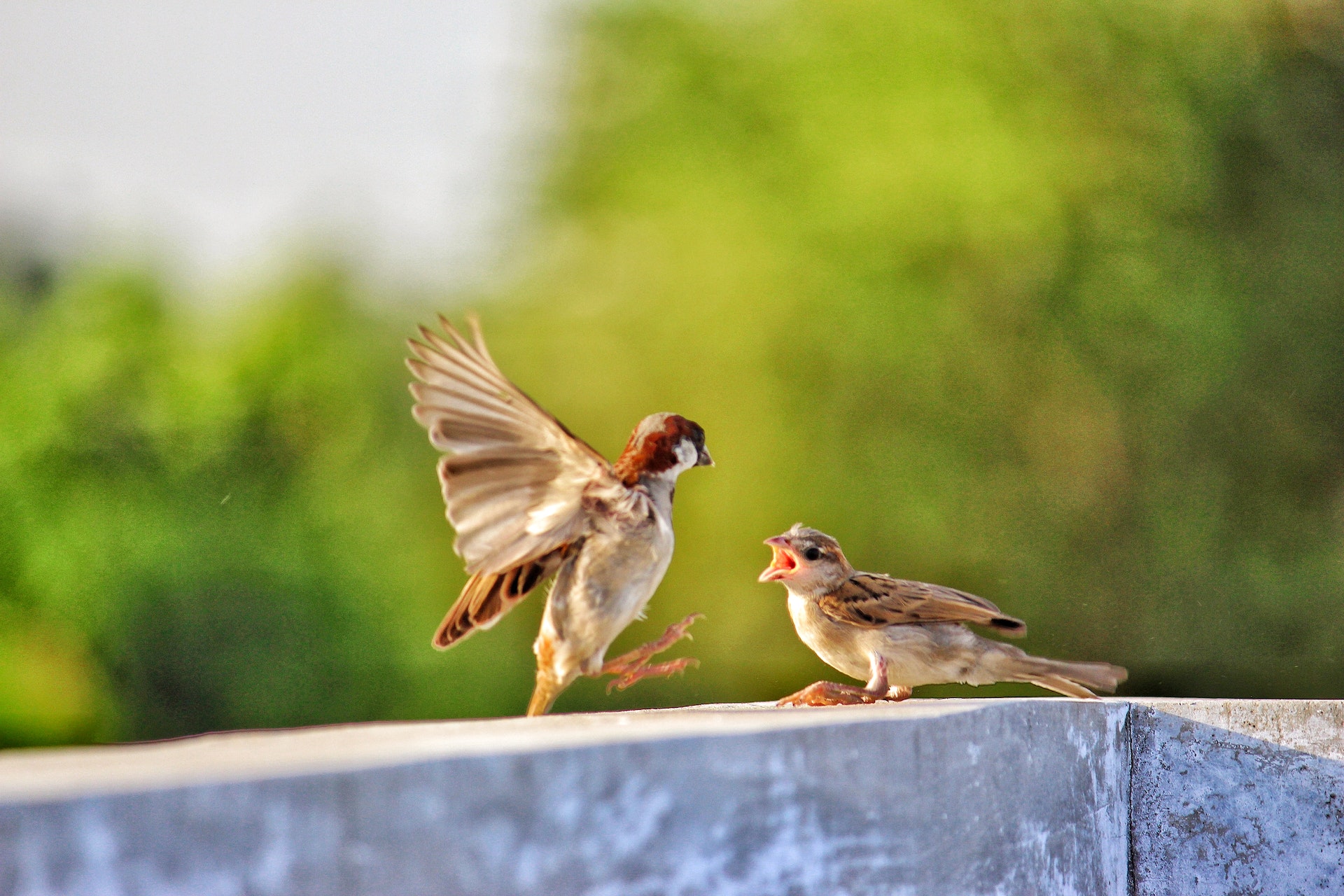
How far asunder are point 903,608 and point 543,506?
881 mm

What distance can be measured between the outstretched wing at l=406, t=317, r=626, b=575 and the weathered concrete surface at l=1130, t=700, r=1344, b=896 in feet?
4.90

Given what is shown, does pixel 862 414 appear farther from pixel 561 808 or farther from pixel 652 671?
pixel 561 808

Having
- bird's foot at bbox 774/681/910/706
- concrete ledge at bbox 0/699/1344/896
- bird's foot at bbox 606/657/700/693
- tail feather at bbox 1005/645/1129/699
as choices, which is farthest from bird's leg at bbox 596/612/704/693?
tail feather at bbox 1005/645/1129/699

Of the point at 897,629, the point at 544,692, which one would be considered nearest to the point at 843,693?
the point at 897,629

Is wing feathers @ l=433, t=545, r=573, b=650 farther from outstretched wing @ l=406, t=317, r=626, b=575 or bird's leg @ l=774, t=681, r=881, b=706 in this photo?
bird's leg @ l=774, t=681, r=881, b=706

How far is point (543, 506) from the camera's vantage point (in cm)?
278

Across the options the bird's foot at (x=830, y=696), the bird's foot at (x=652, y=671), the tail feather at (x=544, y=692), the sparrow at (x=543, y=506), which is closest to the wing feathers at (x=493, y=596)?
the sparrow at (x=543, y=506)

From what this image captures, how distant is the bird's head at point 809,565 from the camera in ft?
10.2

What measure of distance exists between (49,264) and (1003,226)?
5563mm

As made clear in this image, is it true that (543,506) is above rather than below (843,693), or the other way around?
above

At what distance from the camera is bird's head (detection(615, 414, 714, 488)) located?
2867mm

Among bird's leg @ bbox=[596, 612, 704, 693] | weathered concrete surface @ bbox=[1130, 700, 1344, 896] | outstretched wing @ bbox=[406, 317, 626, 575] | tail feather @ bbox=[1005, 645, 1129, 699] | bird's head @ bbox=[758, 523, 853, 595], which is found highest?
outstretched wing @ bbox=[406, 317, 626, 575]

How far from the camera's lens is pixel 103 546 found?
6750 millimetres

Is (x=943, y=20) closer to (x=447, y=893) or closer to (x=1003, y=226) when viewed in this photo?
(x=1003, y=226)
